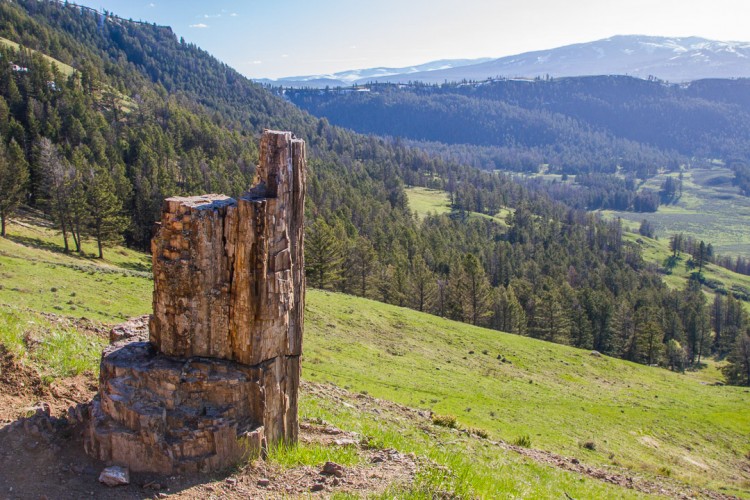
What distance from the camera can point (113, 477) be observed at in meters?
10.1

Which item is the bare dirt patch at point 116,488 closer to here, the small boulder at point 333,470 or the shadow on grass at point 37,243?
the small boulder at point 333,470

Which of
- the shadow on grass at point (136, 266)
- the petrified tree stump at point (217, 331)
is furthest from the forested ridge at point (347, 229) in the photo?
the petrified tree stump at point (217, 331)

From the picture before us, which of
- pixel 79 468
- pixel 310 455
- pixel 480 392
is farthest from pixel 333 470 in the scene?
pixel 480 392

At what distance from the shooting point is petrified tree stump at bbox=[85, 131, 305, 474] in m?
11.2

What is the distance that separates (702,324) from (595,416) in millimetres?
92111

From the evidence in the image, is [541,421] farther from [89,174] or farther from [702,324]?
[702,324]

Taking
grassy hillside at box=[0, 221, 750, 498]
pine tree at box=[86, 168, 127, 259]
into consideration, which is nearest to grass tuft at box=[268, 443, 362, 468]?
grassy hillside at box=[0, 221, 750, 498]

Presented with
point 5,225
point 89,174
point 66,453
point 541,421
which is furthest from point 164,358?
point 89,174

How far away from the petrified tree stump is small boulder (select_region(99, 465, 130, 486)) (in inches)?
33.7

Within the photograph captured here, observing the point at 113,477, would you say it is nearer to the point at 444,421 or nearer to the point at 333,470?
the point at 333,470

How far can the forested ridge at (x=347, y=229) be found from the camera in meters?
79.2

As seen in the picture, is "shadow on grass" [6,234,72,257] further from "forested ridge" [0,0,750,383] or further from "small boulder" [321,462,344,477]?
"small boulder" [321,462,344,477]

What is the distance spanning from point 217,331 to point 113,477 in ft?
12.2

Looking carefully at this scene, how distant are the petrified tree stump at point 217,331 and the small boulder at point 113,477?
2.81ft
